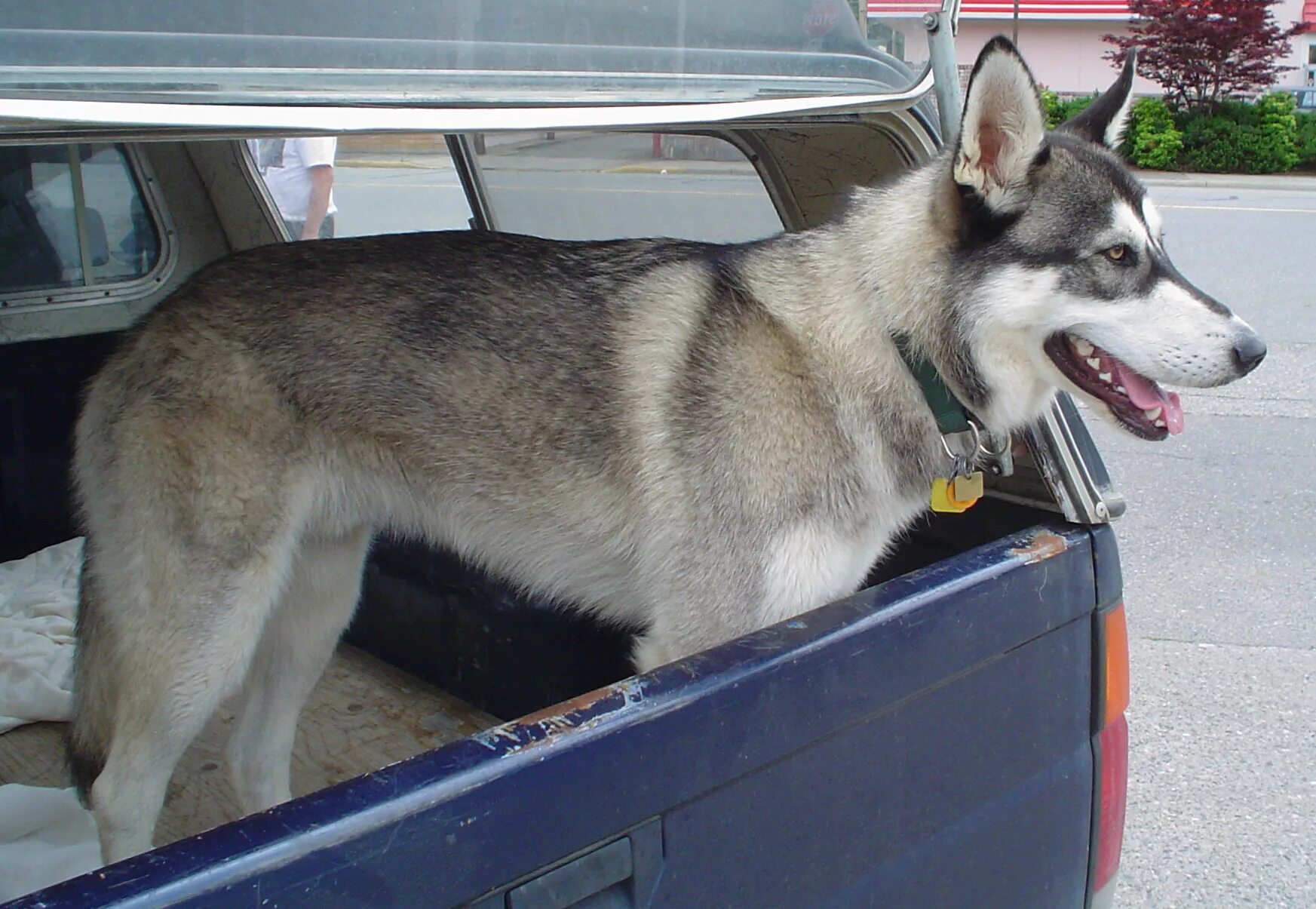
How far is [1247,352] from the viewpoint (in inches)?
76.5

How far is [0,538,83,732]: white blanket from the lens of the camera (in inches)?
116

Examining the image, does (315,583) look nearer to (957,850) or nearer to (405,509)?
(405,509)

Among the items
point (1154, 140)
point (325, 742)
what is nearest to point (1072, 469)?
point (325, 742)

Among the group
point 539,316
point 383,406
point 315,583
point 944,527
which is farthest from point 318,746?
point 944,527

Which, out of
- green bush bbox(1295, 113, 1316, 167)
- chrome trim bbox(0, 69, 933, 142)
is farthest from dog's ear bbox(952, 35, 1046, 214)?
green bush bbox(1295, 113, 1316, 167)

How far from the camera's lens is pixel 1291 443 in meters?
6.34

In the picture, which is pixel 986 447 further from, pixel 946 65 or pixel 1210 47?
pixel 1210 47

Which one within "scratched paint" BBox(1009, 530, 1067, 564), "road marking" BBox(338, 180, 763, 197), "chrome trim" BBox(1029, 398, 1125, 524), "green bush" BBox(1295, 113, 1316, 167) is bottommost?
"green bush" BBox(1295, 113, 1316, 167)

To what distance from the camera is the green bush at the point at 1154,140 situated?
20578mm

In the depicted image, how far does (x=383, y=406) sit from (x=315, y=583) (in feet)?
2.12

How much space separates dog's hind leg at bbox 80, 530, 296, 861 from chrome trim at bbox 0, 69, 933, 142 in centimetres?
80

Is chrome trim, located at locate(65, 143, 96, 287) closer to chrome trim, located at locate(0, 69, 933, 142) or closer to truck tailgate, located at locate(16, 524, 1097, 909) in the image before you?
chrome trim, located at locate(0, 69, 933, 142)

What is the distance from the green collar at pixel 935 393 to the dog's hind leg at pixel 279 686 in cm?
127

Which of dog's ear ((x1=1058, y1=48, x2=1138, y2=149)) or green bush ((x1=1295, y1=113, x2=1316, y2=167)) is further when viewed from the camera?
green bush ((x1=1295, y1=113, x2=1316, y2=167))
